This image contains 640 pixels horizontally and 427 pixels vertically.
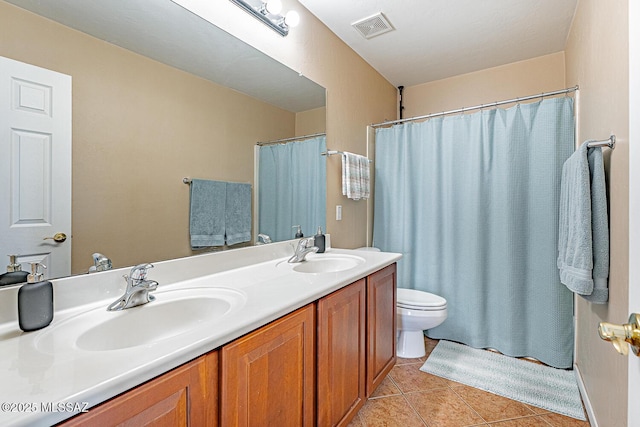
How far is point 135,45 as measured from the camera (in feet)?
3.74

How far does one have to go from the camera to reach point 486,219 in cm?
230

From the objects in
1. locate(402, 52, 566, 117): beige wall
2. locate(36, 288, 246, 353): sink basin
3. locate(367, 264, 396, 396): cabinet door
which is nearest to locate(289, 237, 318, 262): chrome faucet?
locate(367, 264, 396, 396): cabinet door

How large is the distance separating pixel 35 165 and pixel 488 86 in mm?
3144

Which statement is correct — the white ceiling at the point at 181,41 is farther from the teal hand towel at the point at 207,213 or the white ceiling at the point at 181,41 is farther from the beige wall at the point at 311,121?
the teal hand towel at the point at 207,213

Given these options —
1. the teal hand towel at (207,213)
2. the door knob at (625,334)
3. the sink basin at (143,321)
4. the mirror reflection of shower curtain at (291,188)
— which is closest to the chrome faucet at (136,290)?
the sink basin at (143,321)

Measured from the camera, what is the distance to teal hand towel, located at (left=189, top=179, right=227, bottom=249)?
134cm

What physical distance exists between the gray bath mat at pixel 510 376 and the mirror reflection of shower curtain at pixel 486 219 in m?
A: 0.10

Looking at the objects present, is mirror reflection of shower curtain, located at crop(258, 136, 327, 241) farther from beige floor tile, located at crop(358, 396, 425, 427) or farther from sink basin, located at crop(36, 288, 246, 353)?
beige floor tile, located at crop(358, 396, 425, 427)

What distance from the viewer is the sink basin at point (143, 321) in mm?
791

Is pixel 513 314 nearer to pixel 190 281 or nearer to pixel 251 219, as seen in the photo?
pixel 251 219

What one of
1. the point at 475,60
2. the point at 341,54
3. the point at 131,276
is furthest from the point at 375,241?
the point at 131,276

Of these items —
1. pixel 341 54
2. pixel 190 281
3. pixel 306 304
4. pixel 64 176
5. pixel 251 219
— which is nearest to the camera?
pixel 64 176

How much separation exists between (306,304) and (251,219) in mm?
673

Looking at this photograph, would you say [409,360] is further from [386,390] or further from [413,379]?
[386,390]
